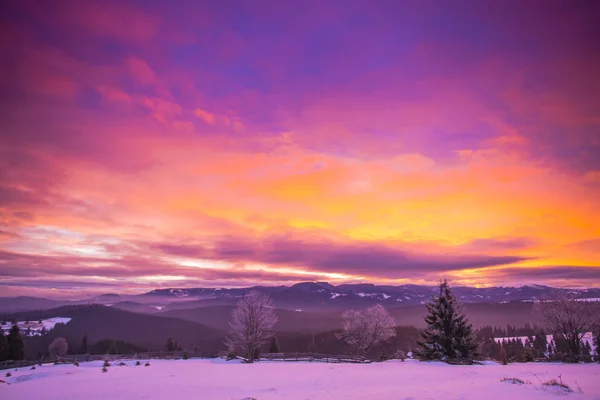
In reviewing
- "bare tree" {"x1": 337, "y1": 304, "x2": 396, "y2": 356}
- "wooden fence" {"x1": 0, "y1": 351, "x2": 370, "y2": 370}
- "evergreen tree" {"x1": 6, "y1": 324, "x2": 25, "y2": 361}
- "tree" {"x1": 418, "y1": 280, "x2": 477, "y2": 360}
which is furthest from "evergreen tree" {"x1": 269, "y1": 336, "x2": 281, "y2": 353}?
"evergreen tree" {"x1": 6, "y1": 324, "x2": 25, "y2": 361}

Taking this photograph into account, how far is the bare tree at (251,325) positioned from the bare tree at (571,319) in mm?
Result: 45959

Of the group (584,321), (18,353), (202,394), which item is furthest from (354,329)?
(18,353)

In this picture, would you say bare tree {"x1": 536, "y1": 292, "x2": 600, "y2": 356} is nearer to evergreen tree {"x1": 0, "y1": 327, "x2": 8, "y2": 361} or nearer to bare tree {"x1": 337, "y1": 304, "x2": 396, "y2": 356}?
bare tree {"x1": 337, "y1": 304, "x2": 396, "y2": 356}

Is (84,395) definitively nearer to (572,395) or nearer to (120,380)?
(120,380)

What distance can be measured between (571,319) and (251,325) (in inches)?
2003

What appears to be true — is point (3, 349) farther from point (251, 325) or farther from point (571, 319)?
point (571, 319)

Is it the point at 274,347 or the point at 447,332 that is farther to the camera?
the point at 274,347

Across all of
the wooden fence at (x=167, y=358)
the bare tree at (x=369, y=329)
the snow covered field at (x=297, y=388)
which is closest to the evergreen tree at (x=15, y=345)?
the wooden fence at (x=167, y=358)

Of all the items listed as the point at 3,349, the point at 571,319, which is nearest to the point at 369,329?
the point at 571,319

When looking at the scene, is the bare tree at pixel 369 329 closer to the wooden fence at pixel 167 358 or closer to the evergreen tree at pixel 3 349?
the wooden fence at pixel 167 358

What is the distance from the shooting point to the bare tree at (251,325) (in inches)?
2484

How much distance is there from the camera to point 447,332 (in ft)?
152

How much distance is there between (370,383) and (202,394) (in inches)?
489

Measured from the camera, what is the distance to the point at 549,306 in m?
51.1
